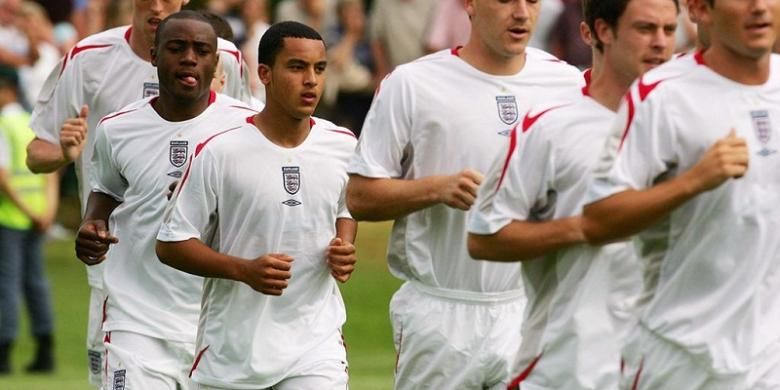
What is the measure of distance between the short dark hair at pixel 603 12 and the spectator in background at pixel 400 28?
41.9 feet

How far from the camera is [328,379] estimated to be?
8633 mm

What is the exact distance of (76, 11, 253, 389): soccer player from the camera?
930cm

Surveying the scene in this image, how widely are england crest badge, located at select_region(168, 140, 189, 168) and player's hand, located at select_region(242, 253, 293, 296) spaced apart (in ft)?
4.03

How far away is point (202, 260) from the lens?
8.48 meters

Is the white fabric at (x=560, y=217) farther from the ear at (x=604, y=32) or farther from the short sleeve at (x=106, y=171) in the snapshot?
the short sleeve at (x=106, y=171)

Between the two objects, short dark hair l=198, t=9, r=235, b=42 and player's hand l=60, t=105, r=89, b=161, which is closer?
player's hand l=60, t=105, r=89, b=161

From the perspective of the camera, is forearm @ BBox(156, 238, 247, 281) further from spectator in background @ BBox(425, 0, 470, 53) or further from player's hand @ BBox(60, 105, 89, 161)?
spectator in background @ BBox(425, 0, 470, 53)

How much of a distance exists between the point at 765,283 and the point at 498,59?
2180 mm

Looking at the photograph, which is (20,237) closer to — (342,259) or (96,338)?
(96,338)

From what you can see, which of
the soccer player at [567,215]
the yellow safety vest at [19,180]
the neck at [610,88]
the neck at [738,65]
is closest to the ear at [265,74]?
the soccer player at [567,215]

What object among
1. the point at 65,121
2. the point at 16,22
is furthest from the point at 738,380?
the point at 16,22

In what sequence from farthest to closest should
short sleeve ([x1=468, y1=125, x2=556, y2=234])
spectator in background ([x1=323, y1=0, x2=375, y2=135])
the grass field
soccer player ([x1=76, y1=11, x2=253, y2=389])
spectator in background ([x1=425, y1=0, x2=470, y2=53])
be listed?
1. spectator in background ([x1=323, y1=0, x2=375, y2=135])
2. spectator in background ([x1=425, y1=0, x2=470, y2=53])
3. the grass field
4. soccer player ([x1=76, y1=11, x2=253, y2=389])
5. short sleeve ([x1=468, y1=125, x2=556, y2=234])

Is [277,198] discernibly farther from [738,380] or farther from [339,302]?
[738,380]

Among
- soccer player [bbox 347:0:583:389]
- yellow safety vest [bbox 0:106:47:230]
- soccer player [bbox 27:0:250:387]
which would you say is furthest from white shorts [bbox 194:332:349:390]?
yellow safety vest [bbox 0:106:47:230]
